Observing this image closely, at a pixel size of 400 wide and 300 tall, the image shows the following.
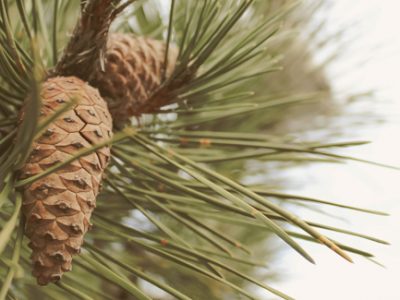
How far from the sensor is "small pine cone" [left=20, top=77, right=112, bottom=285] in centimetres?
37

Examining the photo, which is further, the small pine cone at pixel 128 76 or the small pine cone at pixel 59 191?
the small pine cone at pixel 128 76

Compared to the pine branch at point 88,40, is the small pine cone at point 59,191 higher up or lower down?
lower down

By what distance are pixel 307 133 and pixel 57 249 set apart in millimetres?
706

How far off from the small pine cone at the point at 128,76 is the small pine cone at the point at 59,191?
90 millimetres

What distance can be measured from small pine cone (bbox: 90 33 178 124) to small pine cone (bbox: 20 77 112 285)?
0.09 m

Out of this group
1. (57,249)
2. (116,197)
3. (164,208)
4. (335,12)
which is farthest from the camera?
(335,12)

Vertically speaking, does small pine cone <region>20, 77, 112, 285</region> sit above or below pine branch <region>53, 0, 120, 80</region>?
below

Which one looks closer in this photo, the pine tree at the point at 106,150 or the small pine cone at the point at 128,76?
the pine tree at the point at 106,150

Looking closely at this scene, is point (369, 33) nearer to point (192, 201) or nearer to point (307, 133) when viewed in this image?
point (307, 133)

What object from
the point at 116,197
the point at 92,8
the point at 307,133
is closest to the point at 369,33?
the point at 307,133

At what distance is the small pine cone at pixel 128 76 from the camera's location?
1.61ft

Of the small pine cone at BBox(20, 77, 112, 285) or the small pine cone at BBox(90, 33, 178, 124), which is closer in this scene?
the small pine cone at BBox(20, 77, 112, 285)

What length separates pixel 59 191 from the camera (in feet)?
1.21

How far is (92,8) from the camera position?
16.2 inches
